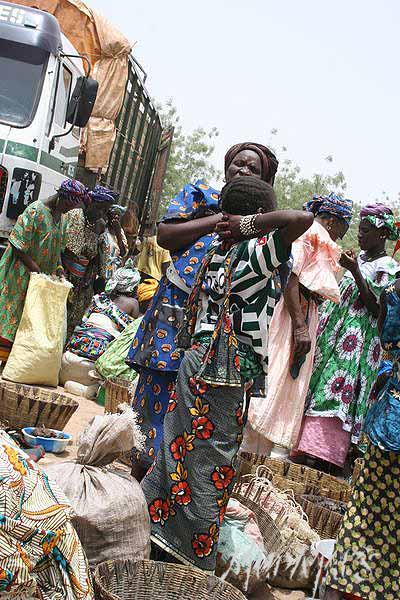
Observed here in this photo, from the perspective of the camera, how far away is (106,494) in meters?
2.48

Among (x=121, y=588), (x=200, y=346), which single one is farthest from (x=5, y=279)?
(x=121, y=588)

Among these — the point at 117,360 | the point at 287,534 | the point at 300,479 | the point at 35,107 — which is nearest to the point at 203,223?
the point at 287,534

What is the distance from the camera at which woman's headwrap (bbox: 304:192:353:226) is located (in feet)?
16.9

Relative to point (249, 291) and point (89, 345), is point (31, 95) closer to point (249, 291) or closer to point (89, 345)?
point (89, 345)

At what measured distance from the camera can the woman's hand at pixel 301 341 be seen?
487 cm

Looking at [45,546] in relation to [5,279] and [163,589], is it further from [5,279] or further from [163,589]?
[5,279]

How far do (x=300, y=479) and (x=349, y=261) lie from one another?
1.42 metres

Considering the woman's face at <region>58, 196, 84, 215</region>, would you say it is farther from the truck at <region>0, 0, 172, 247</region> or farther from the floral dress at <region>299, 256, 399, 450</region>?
the floral dress at <region>299, 256, 399, 450</region>

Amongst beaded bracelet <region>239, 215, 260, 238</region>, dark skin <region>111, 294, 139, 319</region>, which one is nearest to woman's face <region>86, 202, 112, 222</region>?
dark skin <region>111, 294, 139, 319</region>

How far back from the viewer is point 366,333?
5156 millimetres

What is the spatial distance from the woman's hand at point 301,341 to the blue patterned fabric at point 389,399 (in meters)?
1.85

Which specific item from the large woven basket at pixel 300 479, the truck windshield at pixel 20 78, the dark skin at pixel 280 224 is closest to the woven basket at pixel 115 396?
the large woven basket at pixel 300 479

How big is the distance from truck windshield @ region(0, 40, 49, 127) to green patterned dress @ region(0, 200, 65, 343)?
1370mm

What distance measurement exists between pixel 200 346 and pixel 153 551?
0.81 meters
